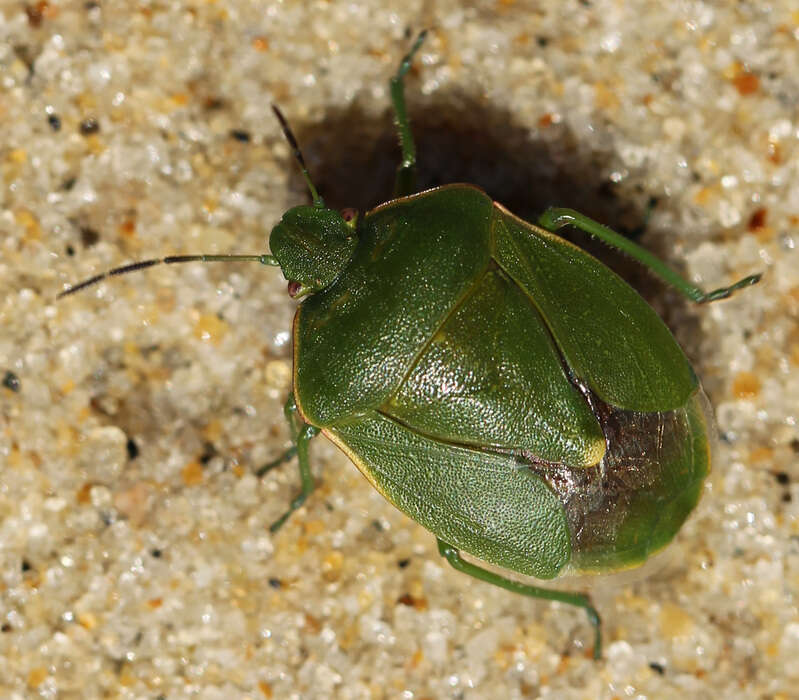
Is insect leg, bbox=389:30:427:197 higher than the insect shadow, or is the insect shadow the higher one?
insect leg, bbox=389:30:427:197

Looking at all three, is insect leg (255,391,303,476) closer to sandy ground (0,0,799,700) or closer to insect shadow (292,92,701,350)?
sandy ground (0,0,799,700)

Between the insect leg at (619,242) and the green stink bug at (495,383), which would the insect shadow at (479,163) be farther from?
the green stink bug at (495,383)

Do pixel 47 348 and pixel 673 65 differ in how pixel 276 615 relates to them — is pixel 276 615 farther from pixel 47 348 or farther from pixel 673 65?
A: pixel 673 65

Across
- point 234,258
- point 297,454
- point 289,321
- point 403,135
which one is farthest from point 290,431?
point 403,135

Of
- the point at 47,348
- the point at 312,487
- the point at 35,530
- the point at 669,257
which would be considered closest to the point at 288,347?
the point at 312,487

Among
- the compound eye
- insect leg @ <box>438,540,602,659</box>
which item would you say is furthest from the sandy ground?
the compound eye

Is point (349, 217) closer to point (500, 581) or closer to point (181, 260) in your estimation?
point (181, 260)
